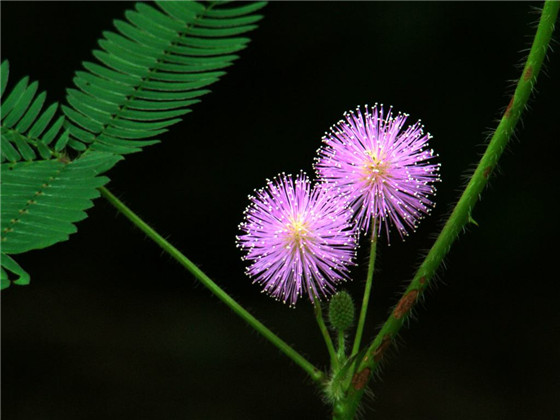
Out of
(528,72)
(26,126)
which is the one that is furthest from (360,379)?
(26,126)

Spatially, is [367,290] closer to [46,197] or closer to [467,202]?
[467,202]

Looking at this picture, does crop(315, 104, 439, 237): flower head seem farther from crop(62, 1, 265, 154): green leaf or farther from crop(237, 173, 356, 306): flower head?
crop(62, 1, 265, 154): green leaf

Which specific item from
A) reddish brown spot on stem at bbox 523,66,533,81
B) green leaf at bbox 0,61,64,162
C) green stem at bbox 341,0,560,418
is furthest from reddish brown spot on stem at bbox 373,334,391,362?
green leaf at bbox 0,61,64,162

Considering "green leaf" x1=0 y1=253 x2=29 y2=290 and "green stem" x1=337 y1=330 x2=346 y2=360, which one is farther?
"green stem" x1=337 y1=330 x2=346 y2=360

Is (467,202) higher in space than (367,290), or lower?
higher

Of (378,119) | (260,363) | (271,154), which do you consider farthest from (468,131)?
(378,119)
